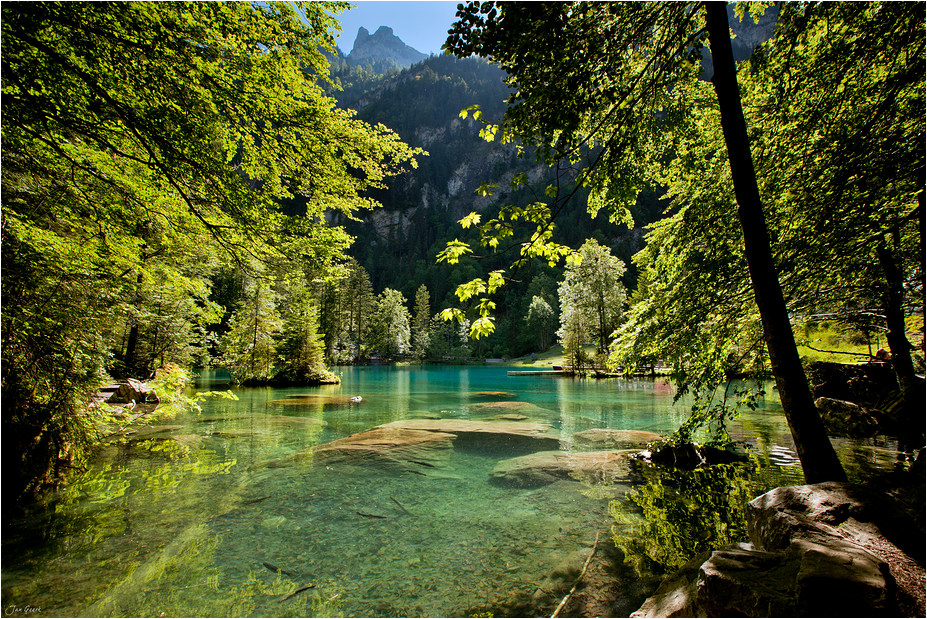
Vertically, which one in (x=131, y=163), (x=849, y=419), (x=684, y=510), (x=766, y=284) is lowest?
(x=684, y=510)

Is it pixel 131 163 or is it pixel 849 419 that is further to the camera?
pixel 849 419

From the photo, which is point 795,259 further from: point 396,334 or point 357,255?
point 357,255

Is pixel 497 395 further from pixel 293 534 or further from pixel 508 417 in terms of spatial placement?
pixel 293 534

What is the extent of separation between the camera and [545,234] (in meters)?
3.62

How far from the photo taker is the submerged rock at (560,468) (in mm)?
7176

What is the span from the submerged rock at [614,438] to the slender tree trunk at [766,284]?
586 centimetres

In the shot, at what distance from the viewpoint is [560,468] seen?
7.84 m

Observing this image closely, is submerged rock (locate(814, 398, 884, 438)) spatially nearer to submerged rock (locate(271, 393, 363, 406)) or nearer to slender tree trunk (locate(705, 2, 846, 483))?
slender tree trunk (locate(705, 2, 846, 483))

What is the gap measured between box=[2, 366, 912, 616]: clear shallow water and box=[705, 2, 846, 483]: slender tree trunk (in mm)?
2435

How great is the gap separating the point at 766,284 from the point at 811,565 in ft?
9.02

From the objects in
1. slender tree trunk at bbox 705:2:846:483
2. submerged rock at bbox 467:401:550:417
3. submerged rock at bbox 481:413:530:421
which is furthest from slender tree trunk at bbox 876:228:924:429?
submerged rock at bbox 467:401:550:417

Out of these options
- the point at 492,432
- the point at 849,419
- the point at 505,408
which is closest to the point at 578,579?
the point at 492,432

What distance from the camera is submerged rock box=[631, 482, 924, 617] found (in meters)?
2.20

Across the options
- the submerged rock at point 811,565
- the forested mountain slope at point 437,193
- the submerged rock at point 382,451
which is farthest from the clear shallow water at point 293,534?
the forested mountain slope at point 437,193
